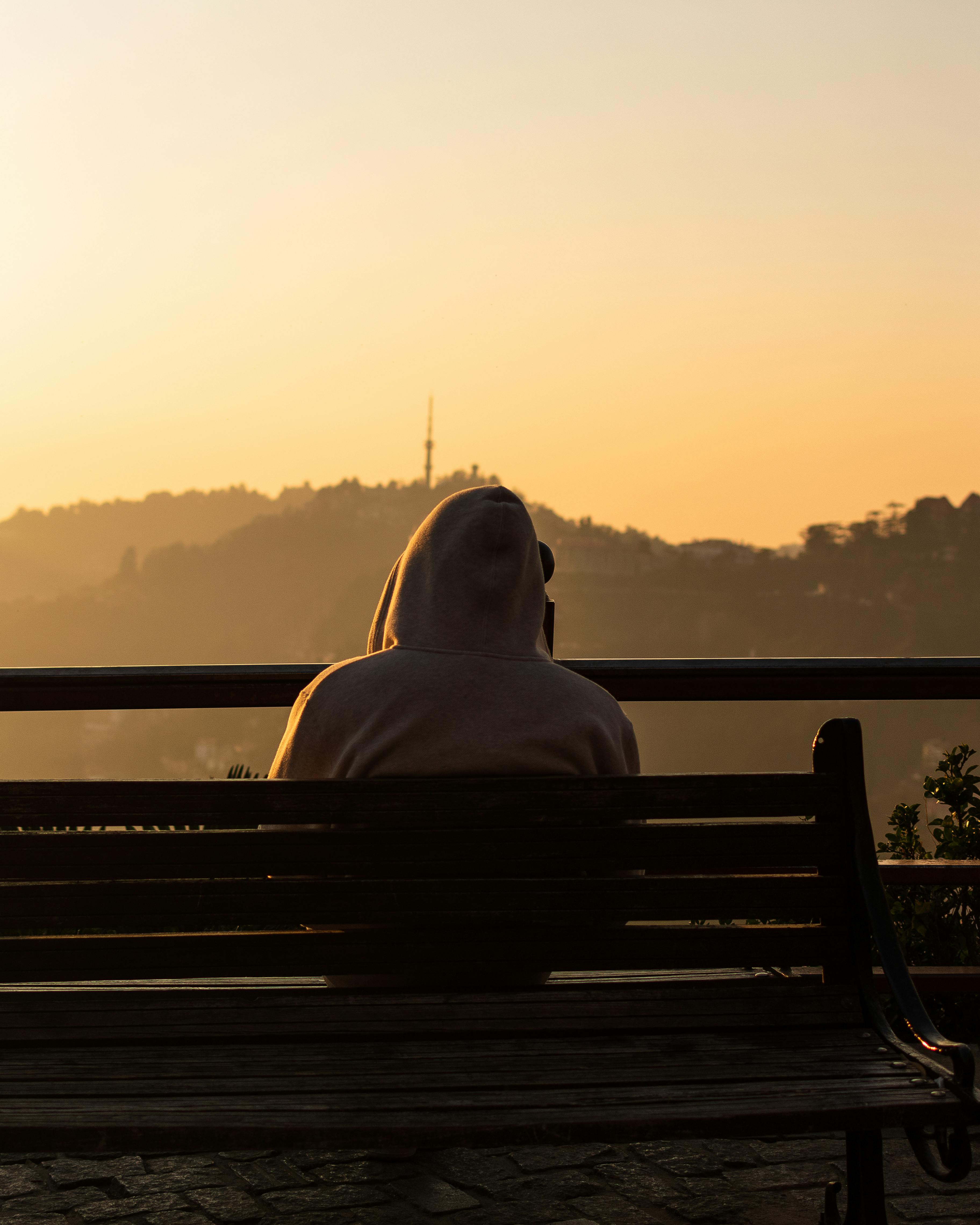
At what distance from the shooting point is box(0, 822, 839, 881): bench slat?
2.26m

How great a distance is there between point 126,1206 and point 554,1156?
948 mm

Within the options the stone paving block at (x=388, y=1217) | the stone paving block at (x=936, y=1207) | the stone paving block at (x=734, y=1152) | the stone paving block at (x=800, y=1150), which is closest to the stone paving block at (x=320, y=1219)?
the stone paving block at (x=388, y=1217)

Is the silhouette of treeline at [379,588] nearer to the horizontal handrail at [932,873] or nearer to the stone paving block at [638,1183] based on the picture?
the horizontal handrail at [932,873]

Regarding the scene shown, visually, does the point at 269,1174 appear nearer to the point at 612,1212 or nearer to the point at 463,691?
the point at 612,1212

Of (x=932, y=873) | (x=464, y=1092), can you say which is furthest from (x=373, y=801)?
Answer: (x=932, y=873)

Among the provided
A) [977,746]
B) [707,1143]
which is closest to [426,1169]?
[707,1143]

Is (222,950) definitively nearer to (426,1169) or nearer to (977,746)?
(426,1169)

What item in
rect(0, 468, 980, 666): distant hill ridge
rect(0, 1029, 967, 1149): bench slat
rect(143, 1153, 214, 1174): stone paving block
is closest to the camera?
rect(0, 1029, 967, 1149): bench slat

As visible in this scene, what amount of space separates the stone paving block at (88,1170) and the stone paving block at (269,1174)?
19 centimetres

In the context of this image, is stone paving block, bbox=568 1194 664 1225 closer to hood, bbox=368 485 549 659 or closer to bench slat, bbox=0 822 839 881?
bench slat, bbox=0 822 839 881

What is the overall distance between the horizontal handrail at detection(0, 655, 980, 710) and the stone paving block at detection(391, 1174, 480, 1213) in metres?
1.16

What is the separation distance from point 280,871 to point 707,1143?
1.39 m

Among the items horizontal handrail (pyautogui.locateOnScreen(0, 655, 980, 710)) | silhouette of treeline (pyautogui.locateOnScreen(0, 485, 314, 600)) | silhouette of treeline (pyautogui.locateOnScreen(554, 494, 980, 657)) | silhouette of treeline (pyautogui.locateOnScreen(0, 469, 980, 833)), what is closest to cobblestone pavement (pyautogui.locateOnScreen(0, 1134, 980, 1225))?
horizontal handrail (pyautogui.locateOnScreen(0, 655, 980, 710))

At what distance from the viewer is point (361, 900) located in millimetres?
2283
